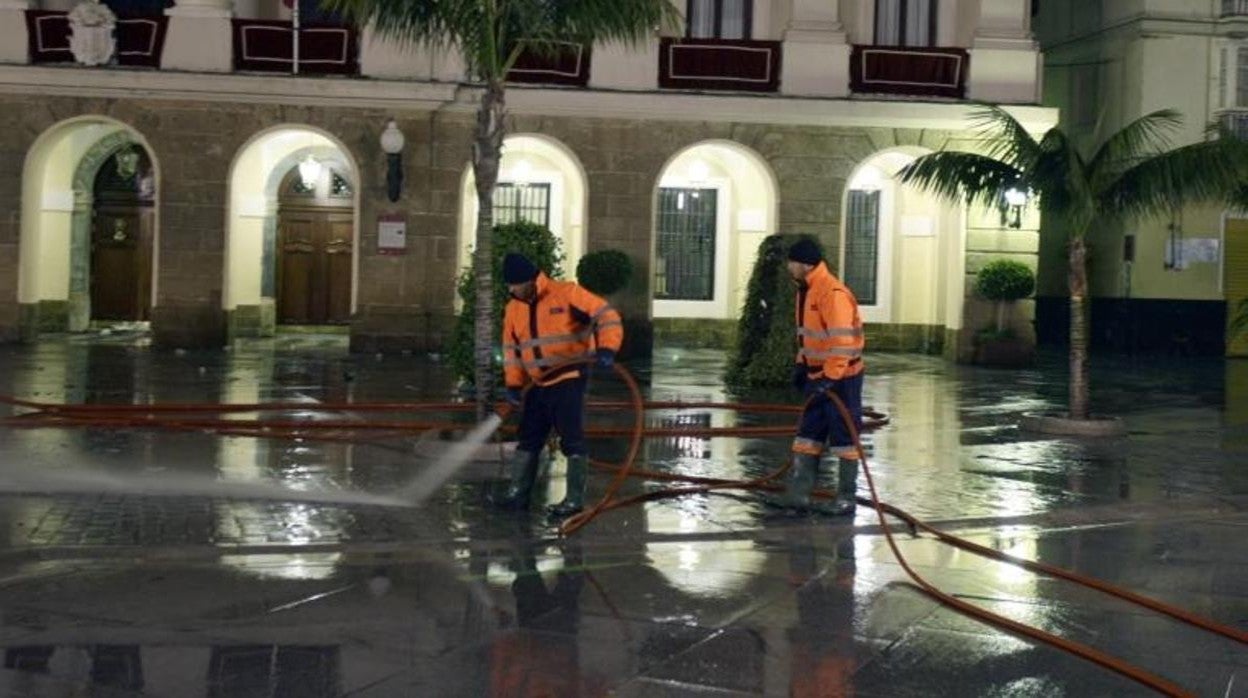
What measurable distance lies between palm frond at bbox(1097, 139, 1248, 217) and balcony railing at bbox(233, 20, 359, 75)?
12.6 meters

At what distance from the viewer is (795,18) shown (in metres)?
25.2

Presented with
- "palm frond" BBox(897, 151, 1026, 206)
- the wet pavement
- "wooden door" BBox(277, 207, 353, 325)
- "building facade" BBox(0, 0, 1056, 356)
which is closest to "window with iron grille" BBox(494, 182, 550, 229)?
"building facade" BBox(0, 0, 1056, 356)

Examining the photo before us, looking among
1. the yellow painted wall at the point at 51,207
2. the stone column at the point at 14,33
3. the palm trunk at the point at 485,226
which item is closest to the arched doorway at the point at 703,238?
the yellow painted wall at the point at 51,207

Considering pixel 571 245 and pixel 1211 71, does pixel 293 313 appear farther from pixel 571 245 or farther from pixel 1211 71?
pixel 1211 71

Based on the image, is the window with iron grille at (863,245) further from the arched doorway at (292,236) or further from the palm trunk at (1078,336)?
the palm trunk at (1078,336)

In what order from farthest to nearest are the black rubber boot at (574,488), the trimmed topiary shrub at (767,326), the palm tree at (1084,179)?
1. the trimmed topiary shrub at (767,326)
2. the palm tree at (1084,179)
3. the black rubber boot at (574,488)

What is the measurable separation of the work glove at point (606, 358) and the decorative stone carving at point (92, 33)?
1673 cm

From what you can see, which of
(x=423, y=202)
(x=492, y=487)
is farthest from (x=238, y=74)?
(x=492, y=487)

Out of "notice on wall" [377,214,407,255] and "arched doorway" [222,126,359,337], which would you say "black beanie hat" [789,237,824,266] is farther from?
"arched doorway" [222,126,359,337]

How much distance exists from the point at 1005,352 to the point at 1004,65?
4.75 m

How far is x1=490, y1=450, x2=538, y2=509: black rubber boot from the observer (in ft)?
34.2

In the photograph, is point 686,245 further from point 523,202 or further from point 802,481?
point 802,481

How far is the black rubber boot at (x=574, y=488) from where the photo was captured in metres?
10.2

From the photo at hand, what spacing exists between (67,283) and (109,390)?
9.66 m
